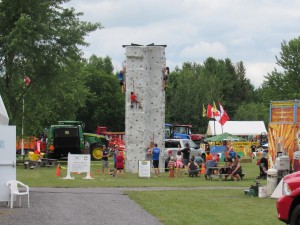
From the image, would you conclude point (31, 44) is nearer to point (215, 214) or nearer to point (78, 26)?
point (78, 26)

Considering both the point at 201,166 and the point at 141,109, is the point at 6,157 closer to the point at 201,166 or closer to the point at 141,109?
the point at 141,109

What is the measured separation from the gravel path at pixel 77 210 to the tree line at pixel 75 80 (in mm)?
20185

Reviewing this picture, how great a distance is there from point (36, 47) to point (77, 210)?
25933 mm

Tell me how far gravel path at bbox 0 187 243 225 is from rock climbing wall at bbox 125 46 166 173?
12851mm

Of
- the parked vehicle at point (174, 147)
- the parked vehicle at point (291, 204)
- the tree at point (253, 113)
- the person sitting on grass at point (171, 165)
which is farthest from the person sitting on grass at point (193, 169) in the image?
the tree at point (253, 113)

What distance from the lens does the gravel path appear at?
45.6ft

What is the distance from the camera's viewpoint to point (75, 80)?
173ft

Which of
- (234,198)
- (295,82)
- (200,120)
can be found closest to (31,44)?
(234,198)

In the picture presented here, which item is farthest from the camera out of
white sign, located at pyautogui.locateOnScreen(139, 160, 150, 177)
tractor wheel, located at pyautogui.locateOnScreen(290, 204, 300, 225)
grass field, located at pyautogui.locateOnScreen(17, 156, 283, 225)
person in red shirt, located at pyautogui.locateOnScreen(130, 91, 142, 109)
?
person in red shirt, located at pyautogui.locateOnScreen(130, 91, 142, 109)

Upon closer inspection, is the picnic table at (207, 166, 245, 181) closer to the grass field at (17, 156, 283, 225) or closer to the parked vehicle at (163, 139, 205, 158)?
the grass field at (17, 156, 283, 225)

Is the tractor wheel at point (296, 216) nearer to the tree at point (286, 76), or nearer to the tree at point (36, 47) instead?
the tree at point (36, 47)

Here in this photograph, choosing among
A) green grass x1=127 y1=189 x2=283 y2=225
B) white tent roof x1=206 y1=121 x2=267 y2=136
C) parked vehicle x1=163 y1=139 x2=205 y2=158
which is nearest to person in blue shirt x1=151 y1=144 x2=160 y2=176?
parked vehicle x1=163 y1=139 x2=205 y2=158

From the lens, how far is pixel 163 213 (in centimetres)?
1538

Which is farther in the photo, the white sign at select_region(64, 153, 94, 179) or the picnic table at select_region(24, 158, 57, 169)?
the picnic table at select_region(24, 158, 57, 169)
